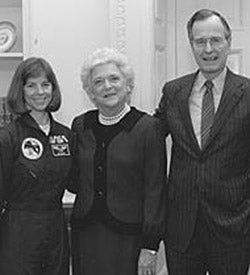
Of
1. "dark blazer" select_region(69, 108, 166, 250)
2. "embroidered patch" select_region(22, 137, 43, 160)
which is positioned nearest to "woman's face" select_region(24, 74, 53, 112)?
"embroidered patch" select_region(22, 137, 43, 160)

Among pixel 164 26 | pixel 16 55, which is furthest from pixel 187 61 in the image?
pixel 16 55

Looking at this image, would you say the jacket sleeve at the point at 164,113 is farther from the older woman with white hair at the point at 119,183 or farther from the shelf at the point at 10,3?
the shelf at the point at 10,3

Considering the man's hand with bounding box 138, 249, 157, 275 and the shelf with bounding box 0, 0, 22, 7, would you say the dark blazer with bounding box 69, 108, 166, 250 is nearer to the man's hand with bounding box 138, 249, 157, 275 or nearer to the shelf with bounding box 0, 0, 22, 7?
the man's hand with bounding box 138, 249, 157, 275

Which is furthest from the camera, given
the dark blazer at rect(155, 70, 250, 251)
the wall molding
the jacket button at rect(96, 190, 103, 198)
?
the wall molding

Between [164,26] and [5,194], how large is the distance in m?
1.70

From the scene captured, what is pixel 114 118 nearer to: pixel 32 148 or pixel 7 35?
pixel 32 148

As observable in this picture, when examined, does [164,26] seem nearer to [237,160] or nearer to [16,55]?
[16,55]

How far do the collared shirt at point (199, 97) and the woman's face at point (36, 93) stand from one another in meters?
0.55

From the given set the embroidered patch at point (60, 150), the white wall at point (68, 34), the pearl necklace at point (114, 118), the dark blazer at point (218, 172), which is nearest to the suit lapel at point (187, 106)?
the dark blazer at point (218, 172)

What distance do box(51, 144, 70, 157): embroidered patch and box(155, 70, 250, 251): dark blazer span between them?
0.42m

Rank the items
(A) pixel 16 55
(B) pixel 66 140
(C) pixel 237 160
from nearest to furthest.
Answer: (C) pixel 237 160, (B) pixel 66 140, (A) pixel 16 55

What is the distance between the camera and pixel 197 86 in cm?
250

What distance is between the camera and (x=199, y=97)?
247 centimetres

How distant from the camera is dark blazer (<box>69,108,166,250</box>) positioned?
2.44 metres
